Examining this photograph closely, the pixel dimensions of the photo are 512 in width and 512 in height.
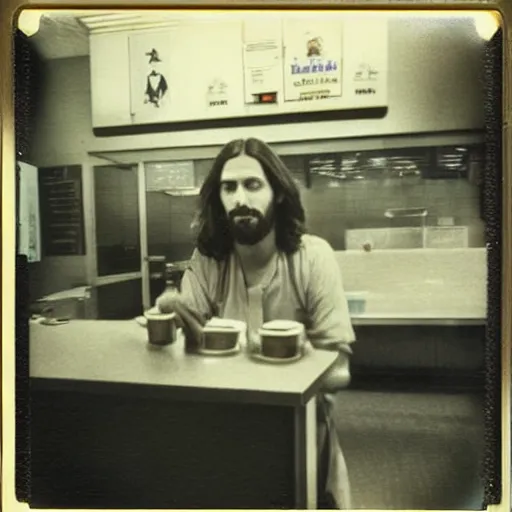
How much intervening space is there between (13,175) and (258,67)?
61cm

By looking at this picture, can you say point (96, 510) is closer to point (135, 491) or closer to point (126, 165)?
point (135, 491)

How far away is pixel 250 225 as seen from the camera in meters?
1.22

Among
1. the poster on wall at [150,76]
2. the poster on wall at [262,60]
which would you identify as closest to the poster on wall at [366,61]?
the poster on wall at [262,60]

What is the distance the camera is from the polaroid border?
1184mm

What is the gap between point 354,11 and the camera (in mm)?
1187

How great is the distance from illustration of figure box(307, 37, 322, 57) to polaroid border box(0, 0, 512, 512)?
0.07 m

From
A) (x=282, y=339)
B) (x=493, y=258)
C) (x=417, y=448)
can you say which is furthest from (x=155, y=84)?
(x=417, y=448)

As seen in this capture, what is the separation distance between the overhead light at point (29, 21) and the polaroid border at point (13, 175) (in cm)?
1

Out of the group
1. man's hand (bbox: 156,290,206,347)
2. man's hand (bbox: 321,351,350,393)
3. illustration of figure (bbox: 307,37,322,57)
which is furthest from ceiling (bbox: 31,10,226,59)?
man's hand (bbox: 321,351,350,393)

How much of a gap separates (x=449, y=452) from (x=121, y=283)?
0.85 m

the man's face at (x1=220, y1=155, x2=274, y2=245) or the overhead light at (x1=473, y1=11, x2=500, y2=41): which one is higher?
the overhead light at (x1=473, y1=11, x2=500, y2=41)

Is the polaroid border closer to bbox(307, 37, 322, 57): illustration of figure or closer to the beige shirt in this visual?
bbox(307, 37, 322, 57): illustration of figure

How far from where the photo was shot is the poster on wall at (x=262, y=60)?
119 cm

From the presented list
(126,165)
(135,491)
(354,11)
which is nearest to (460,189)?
(354,11)
